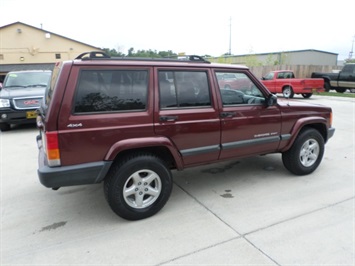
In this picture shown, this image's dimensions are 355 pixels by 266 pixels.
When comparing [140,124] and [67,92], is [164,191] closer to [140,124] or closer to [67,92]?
[140,124]

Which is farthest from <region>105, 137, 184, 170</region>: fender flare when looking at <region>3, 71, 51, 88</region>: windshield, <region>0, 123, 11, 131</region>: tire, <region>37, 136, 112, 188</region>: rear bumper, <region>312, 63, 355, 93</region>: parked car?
<region>312, 63, 355, 93</region>: parked car

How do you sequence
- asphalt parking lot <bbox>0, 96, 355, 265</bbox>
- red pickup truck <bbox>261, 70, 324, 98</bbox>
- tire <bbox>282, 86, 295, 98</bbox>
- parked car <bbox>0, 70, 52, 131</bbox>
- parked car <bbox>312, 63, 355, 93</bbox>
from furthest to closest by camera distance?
parked car <bbox>312, 63, 355, 93</bbox>, tire <bbox>282, 86, 295, 98</bbox>, red pickup truck <bbox>261, 70, 324, 98</bbox>, parked car <bbox>0, 70, 52, 131</bbox>, asphalt parking lot <bbox>0, 96, 355, 265</bbox>

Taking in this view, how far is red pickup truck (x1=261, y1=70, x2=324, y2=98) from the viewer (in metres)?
14.8

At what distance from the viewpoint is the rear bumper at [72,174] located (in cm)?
265

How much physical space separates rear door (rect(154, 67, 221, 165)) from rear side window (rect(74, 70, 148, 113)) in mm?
196

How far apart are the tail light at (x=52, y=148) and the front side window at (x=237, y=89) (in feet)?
6.83

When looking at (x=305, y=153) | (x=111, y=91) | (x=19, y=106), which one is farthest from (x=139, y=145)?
(x=19, y=106)

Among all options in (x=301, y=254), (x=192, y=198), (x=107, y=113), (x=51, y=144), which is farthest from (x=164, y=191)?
(x=301, y=254)

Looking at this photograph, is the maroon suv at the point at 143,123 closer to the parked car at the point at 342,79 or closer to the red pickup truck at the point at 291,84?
the red pickup truck at the point at 291,84

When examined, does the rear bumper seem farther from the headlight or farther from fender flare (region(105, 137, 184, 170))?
the headlight

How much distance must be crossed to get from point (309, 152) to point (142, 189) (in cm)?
284

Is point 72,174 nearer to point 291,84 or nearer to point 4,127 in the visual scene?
point 4,127

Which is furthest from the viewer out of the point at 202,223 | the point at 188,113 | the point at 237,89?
the point at 237,89

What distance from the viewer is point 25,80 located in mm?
8656
